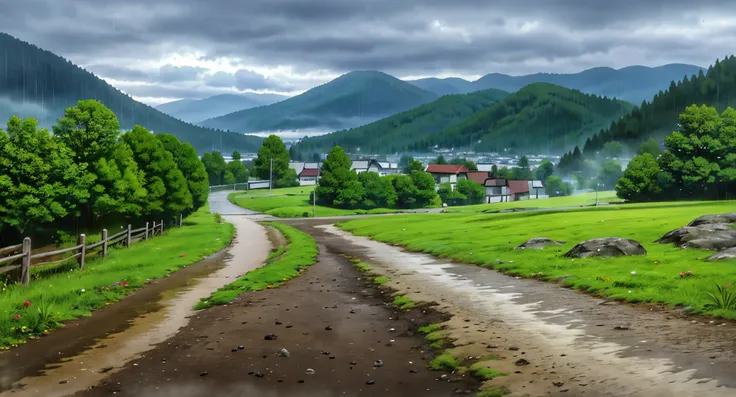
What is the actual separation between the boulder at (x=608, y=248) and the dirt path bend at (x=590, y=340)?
7522 mm

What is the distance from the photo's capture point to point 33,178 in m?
60.2

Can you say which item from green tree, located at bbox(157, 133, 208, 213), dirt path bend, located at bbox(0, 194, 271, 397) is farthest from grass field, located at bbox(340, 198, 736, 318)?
green tree, located at bbox(157, 133, 208, 213)

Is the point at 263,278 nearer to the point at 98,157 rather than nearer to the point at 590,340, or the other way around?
the point at 590,340

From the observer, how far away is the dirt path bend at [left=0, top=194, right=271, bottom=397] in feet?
41.7

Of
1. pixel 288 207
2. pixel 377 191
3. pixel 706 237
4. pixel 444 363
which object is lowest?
pixel 288 207

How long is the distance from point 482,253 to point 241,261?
1546 cm

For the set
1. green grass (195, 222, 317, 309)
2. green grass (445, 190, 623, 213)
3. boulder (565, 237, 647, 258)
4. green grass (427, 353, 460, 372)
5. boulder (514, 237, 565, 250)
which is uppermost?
boulder (565, 237, 647, 258)

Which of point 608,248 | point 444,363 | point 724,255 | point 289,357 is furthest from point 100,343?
point 608,248

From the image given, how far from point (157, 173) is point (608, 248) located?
61.3 m

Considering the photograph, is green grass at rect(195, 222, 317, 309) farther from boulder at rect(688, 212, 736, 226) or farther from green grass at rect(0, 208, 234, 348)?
boulder at rect(688, 212, 736, 226)

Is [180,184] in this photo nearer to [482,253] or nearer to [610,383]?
[482,253]

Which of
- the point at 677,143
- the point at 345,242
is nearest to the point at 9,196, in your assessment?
the point at 345,242

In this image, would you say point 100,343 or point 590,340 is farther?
point 100,343

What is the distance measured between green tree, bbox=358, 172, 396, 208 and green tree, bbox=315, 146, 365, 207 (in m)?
3.10
